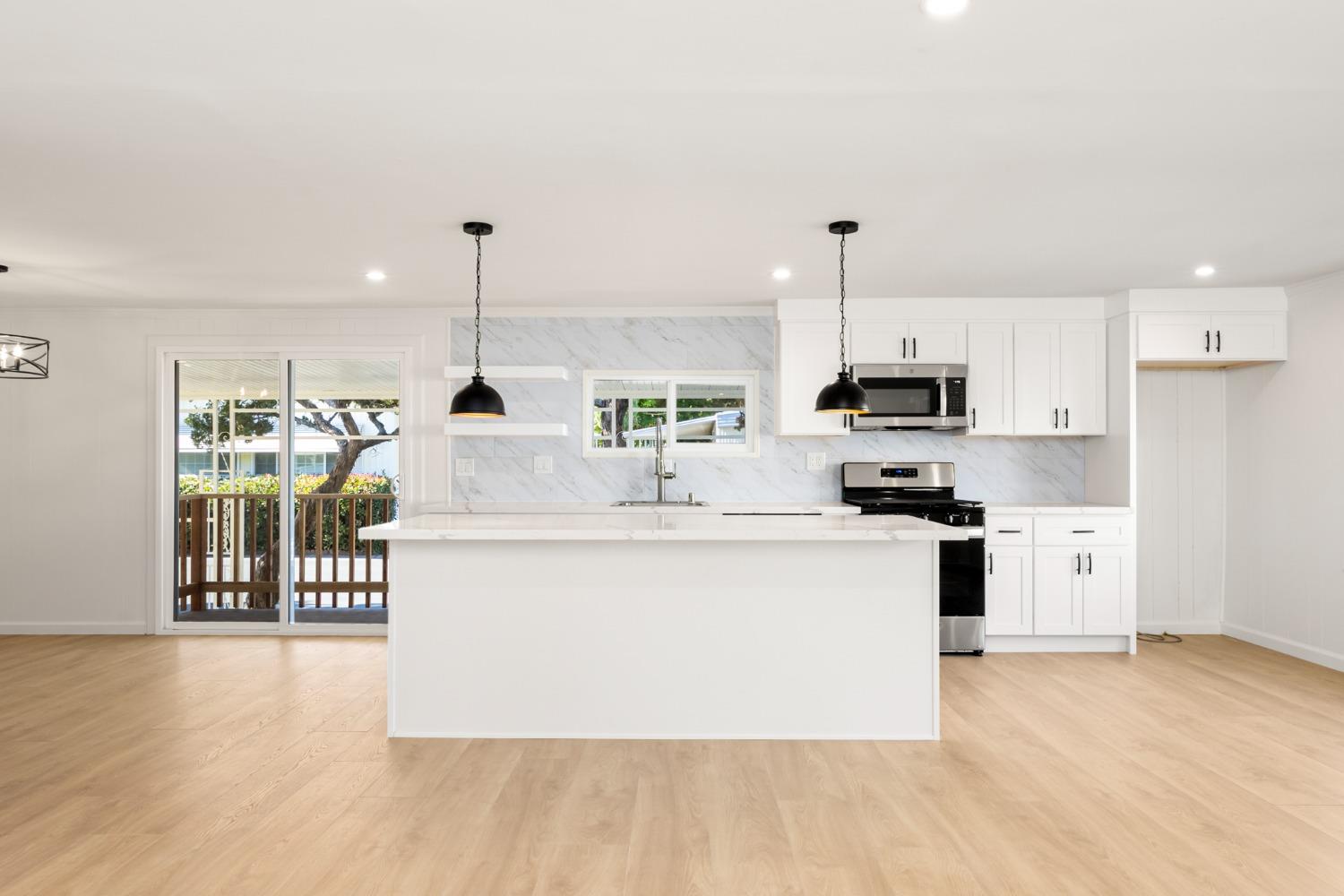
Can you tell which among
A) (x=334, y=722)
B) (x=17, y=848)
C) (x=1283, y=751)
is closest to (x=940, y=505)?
(x=1283, y=751)

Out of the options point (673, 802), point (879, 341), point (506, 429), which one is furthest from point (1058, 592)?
point (506, 429)

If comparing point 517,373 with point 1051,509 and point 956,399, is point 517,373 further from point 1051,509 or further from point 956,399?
point 1051,509

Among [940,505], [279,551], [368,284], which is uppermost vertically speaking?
[368,284]

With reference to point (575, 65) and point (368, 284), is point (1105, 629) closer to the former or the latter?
point (575, 65)

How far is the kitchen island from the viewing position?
3469 mm

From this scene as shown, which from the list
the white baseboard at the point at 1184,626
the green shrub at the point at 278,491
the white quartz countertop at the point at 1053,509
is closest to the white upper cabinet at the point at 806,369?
the white quartz countertop at the point at 1053,509

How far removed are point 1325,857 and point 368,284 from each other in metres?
5.07

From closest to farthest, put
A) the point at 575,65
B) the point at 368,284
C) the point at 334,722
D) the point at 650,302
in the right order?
the point at 575,65 < the point at 334,722 < the point at 368,284 < the point at 650,302

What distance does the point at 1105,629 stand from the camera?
5.10 metres

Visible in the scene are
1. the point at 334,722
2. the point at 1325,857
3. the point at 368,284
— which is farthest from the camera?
the point at 368,284

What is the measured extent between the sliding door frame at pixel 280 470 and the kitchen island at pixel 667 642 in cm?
241

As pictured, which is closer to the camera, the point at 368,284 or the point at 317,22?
the point at 317,22

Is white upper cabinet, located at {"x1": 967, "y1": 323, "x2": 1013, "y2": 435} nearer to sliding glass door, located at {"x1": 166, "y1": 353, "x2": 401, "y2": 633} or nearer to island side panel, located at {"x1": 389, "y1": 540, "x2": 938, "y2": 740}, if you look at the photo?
island side panel, located at {"x1": 389, "y1": 540, "x2": 938, "y2": 740}

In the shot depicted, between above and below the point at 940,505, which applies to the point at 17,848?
below
